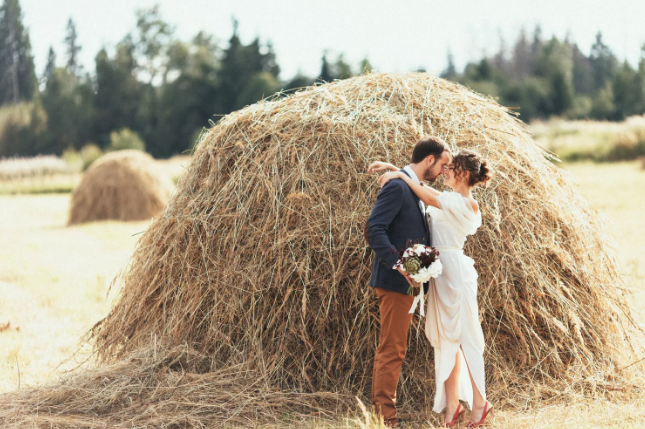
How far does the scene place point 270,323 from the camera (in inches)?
211

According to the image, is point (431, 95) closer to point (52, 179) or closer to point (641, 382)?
point (641, 382)

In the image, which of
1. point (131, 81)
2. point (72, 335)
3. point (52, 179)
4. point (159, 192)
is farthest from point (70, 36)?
point (72, 335)

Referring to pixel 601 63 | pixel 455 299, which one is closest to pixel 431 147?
pixel 455 299

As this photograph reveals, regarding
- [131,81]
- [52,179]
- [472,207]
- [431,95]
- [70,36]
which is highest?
[70,36]

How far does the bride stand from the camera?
447 centimetres

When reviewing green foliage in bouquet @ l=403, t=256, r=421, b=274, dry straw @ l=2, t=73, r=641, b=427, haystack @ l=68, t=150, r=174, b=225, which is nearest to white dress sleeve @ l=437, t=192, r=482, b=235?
green foliage in bouquet @ l=403, t=256, r=421, b=274

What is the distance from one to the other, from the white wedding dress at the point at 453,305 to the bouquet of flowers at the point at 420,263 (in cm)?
33

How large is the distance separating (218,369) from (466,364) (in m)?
2.09

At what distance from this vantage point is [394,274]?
4.43m

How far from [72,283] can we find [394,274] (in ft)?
26.8

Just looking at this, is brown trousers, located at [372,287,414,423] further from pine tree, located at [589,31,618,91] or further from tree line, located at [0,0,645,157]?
pine tree, located at [589,31,618,91]

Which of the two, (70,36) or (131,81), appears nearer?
(131,81)

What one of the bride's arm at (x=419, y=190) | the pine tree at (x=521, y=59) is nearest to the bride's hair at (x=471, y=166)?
the bride's arm at (x=419, y=190)

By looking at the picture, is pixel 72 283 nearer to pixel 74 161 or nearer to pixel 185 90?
pixel 74 161
